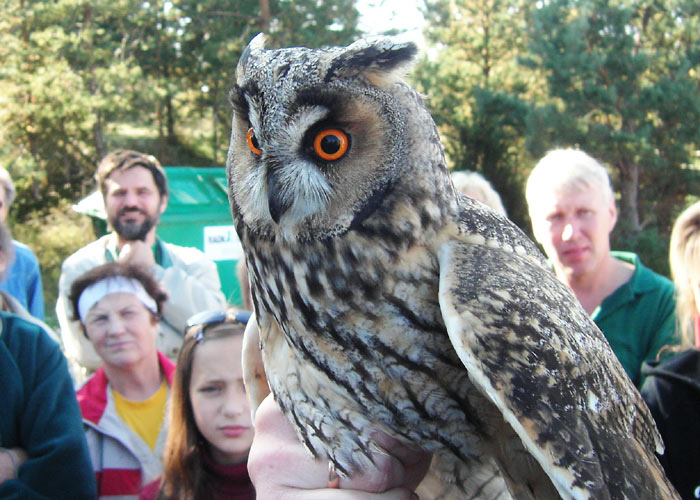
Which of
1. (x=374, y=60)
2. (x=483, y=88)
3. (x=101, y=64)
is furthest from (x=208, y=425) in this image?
(x=101, y=64)

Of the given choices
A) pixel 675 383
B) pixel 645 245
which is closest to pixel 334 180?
pixel 675 383

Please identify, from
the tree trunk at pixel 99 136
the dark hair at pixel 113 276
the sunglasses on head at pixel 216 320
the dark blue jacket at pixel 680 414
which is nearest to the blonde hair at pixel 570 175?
the dark blue jacket at pixel 680 414

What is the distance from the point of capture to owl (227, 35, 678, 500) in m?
1.12

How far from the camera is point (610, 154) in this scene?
1106cm

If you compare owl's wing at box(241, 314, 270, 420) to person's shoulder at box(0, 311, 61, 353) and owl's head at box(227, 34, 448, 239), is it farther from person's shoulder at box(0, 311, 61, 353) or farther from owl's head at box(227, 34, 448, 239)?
person's shoulder at box(0, 311, 61, 353)

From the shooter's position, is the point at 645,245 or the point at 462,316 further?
the point at 645,245

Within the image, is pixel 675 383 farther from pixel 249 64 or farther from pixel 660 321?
pixel 249 64

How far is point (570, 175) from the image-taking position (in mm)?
2314

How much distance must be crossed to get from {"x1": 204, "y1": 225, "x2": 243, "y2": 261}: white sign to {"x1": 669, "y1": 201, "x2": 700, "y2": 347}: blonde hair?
4.20 meters

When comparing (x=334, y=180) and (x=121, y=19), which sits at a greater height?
(x=121, y=19)

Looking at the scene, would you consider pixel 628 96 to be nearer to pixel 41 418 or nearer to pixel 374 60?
pixel 374 60

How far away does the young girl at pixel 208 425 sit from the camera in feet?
6.35

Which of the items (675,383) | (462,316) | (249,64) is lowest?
(675,383)

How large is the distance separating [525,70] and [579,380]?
43.2 feet
